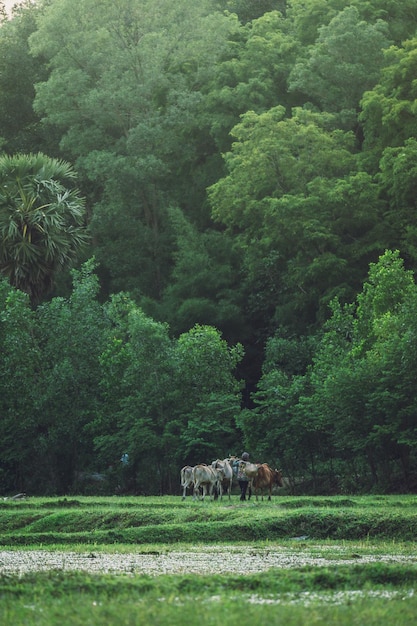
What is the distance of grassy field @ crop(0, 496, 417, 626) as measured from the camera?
31.9 ft

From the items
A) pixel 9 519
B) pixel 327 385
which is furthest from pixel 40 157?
pixel 9 519

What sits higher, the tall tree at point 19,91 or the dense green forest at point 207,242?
the tall tree at point 19,91

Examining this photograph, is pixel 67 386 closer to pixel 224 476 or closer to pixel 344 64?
pixel 224 476

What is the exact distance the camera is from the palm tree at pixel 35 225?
139 feet

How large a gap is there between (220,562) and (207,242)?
115 feet

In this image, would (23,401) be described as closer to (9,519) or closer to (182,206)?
(9,519)

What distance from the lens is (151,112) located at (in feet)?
175

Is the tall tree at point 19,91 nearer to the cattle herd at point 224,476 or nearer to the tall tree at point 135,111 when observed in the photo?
the tall tree at point 135,111

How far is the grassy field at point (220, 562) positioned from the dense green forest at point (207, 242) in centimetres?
849

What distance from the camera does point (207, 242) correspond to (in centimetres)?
5053

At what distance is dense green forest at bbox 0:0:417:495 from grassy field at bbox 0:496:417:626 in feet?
27.9

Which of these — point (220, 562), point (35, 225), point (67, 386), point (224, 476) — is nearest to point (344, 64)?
point (35, 225)

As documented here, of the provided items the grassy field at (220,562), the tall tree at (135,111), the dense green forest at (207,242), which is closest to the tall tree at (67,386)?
the dense green forest at (207,242)

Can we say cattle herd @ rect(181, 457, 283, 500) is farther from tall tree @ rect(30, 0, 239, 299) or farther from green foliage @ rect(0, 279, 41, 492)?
tall tree @ rect(30, 0, 239, 299)
